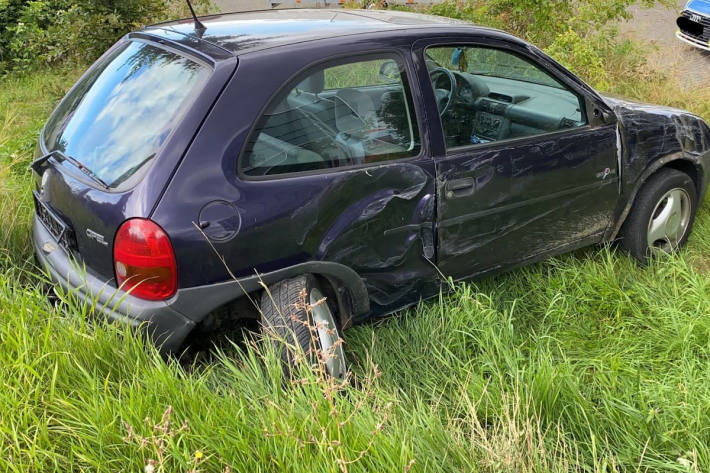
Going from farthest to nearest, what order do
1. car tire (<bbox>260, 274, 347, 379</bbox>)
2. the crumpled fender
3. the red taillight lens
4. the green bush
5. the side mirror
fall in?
the green bush
the crumpled fender
the side mirror
car tire (<bbox>260, 274, 347, 379</bbox>)
the red taillight lens

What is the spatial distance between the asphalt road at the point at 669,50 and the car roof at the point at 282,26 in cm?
466

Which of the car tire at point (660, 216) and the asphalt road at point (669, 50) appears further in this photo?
the asphalt road at point (669, 50)

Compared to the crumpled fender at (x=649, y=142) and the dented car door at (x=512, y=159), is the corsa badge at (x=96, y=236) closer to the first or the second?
the dented car door at (x=512, y=159)

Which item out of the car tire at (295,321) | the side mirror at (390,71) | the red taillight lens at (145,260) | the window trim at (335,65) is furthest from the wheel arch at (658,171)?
the red taillight lens at (145,260)

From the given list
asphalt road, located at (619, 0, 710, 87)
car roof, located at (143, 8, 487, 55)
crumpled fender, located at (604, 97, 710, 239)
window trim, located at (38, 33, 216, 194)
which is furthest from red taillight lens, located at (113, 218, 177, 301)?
asphalt road, located at (619, 0, 710, 87)

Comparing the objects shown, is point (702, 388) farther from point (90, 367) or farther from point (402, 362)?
point (90, 367)

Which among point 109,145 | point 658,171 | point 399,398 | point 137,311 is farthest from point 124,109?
point 658,171

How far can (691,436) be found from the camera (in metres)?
2.35

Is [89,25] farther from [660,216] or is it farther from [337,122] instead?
[660,216]

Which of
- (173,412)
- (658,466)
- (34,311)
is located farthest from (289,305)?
(658,466)

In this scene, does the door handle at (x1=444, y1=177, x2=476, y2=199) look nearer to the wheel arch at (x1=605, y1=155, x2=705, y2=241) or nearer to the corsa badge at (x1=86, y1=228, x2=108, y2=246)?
the wheel arch at (x1=605, y1=155, x2=705, y2=241)

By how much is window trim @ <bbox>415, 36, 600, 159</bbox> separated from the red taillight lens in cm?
135

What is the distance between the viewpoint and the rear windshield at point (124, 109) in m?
2.65

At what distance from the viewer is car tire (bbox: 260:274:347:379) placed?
102 inches
